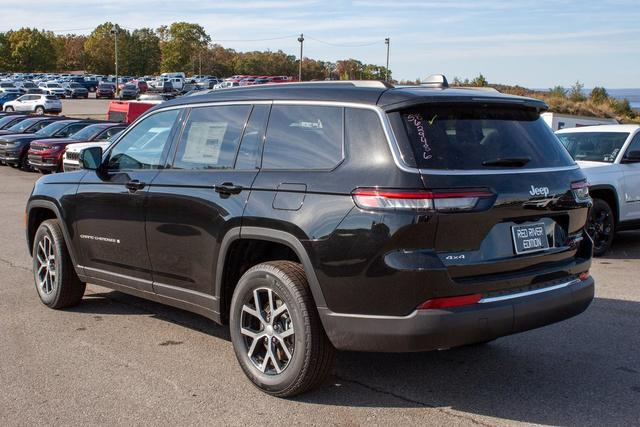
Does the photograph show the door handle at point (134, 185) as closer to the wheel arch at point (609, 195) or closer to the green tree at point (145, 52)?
the wheel arch at point (609, 195)

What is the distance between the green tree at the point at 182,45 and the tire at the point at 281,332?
127 m

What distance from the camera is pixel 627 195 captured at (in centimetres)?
973

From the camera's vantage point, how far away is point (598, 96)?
51.7 meters

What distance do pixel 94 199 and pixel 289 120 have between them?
7.17ft

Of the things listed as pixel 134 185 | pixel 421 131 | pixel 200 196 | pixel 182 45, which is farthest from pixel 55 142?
pixel 182 45

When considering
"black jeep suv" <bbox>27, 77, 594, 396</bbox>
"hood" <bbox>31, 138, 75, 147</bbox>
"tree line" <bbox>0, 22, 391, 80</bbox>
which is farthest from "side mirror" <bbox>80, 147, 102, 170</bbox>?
"tree line" <bbox>0, 22, 391, 80</bbox>

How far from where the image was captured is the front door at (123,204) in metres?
5.51

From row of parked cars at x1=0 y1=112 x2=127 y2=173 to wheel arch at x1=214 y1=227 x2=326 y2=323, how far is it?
13.9 metres

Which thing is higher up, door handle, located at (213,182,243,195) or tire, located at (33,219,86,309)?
door handle, located at (213,182,243,195)

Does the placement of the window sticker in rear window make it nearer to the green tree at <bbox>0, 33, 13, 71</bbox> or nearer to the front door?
the front door

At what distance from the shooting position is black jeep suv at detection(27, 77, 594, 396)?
3.90 meters

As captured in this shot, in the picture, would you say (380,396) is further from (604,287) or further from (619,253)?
(619,253)

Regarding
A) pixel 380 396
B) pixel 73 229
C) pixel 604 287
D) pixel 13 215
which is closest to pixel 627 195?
pixel 604 287

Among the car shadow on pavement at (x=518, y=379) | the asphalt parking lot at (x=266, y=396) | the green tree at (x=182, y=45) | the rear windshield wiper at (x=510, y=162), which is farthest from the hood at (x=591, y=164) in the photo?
the green tree at (x=182, y=45)
